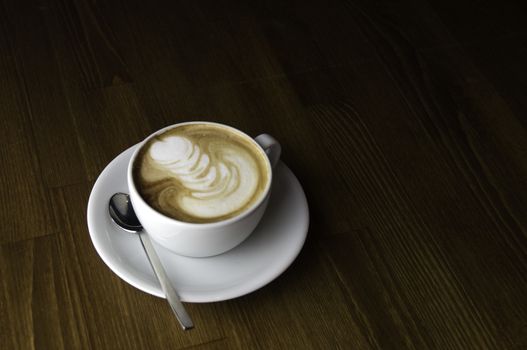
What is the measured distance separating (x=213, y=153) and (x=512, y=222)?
371 millimetres

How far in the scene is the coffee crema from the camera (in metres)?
0.63

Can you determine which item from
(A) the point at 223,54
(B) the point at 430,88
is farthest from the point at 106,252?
(B) the point at 430,88

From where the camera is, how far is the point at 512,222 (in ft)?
2.55

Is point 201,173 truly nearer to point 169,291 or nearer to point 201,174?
point 201,174

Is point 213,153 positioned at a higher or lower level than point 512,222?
higher

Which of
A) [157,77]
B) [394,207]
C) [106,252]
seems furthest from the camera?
[157,77]

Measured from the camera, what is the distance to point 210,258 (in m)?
0.66

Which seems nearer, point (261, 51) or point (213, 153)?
point (213, 153)

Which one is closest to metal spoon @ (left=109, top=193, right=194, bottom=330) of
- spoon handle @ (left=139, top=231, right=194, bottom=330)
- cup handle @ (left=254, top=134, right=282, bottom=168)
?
spoon handle @ (left=139, top=231, right=194, bottom=330)

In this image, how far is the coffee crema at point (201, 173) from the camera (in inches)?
24.7

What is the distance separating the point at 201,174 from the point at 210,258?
0.09 m

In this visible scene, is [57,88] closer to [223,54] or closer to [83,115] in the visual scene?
[83,115]

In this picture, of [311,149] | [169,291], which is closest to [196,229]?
[169,291]

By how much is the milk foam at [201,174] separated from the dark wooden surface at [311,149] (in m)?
0.11
